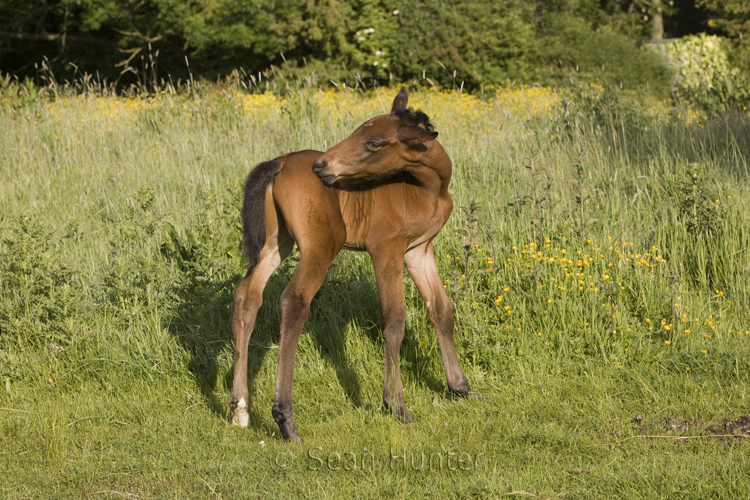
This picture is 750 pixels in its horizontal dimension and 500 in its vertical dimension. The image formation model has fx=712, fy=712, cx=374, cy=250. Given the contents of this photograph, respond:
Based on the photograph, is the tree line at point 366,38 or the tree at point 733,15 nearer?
the tree line at point 366,38

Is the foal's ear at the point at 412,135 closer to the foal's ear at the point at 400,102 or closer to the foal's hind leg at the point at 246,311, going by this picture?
the foal's ear at the point at 400,102

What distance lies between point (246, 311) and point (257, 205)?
26.9 inches

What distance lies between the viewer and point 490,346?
521 cm

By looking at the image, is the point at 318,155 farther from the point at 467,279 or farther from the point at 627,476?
the point at 627,476

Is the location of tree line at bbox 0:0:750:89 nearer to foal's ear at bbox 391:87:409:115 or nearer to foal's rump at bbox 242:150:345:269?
foal's ear at bbox 391:87:409:115

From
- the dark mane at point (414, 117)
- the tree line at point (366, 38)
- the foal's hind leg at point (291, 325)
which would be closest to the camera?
the foal's hind leg at point (291, 325)

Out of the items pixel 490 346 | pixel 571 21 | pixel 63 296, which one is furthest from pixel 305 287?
pixel 571 21

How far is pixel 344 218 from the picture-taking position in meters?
4.41

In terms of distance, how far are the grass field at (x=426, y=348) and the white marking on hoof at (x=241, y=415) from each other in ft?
0.17

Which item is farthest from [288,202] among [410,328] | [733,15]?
[733,15]

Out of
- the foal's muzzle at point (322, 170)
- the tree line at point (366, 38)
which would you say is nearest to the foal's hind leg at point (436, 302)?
the foal's muzzle at point (322, 170)

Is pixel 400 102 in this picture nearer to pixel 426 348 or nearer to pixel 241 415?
pixel 426 348

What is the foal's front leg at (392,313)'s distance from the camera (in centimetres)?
430

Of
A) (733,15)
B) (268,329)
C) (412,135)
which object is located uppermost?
(412,135)
